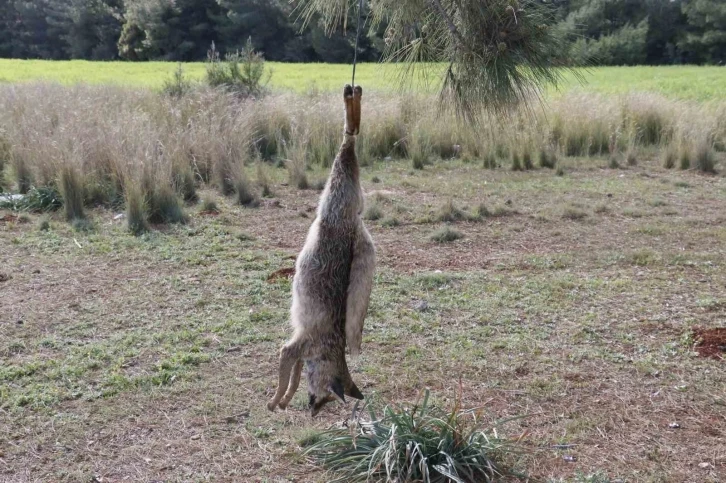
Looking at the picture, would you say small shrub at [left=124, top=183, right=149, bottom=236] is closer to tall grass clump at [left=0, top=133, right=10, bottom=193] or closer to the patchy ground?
the patchy ground

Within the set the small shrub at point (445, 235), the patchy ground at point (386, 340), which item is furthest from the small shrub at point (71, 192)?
the small shrub at point (445, 235)

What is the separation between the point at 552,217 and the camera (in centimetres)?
988

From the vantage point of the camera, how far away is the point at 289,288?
7004 mm

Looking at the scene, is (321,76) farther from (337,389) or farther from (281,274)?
(337,389)

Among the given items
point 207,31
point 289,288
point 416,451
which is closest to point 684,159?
point 289,288

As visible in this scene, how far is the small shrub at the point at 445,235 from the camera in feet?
28.9

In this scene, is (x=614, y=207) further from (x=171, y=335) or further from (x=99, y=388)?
(x=99, y=388)

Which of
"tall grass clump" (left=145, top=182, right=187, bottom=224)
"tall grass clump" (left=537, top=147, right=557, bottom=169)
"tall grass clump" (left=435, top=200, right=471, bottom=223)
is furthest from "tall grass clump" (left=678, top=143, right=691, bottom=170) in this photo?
"tall grass clump" (left=145, top=182, right=187, bottom=224)

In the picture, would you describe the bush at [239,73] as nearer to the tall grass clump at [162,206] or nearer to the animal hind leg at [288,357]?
the tall grass clump at [162,206]

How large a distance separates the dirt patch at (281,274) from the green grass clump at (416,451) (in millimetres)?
3325

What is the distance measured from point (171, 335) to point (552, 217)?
5.81 m

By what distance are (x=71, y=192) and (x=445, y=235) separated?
4.96 metres

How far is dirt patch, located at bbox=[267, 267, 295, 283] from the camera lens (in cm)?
726

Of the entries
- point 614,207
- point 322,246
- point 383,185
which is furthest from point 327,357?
point 383,185
